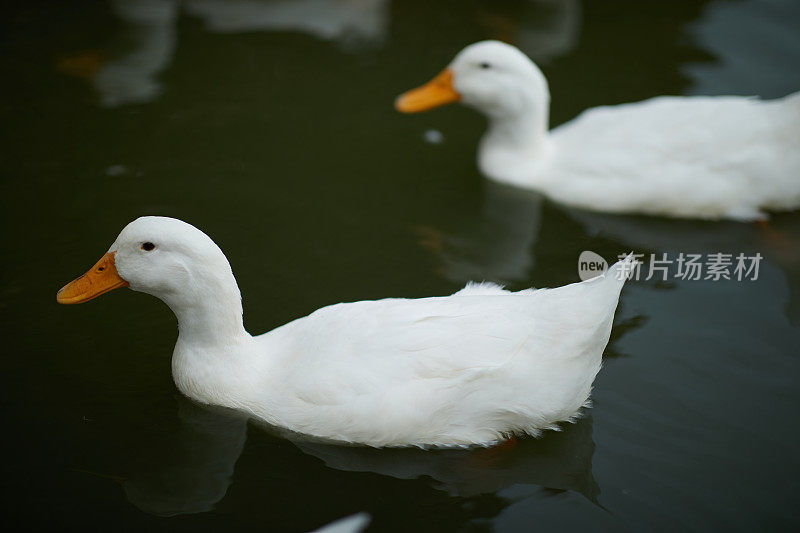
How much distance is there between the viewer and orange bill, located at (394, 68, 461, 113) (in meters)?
5.94

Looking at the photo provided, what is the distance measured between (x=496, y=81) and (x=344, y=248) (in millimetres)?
1581

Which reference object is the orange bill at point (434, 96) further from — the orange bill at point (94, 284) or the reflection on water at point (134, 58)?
the orange bill at point (94, 284)

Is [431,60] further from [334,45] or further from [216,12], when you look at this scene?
[216,12]

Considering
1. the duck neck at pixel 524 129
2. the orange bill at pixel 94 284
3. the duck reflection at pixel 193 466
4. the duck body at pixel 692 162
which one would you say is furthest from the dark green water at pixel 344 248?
the orange bill at pixel 94 284

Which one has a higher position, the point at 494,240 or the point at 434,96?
the point at 434,96

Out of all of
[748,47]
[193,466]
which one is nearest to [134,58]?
[193,466]

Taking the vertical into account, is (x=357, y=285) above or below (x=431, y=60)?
below

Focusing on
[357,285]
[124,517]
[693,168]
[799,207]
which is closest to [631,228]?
[693,168]

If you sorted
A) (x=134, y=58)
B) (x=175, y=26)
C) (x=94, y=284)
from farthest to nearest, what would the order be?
(x=175, y=26)
(x=134, y=58)
(x=94, y=284)

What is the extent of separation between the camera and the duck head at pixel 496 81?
5.68 m

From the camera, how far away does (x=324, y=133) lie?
20.8 feet

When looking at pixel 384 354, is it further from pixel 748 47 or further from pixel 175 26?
pixel 748 47

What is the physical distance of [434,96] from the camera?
19.6 feet

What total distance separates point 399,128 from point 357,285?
1947mm
